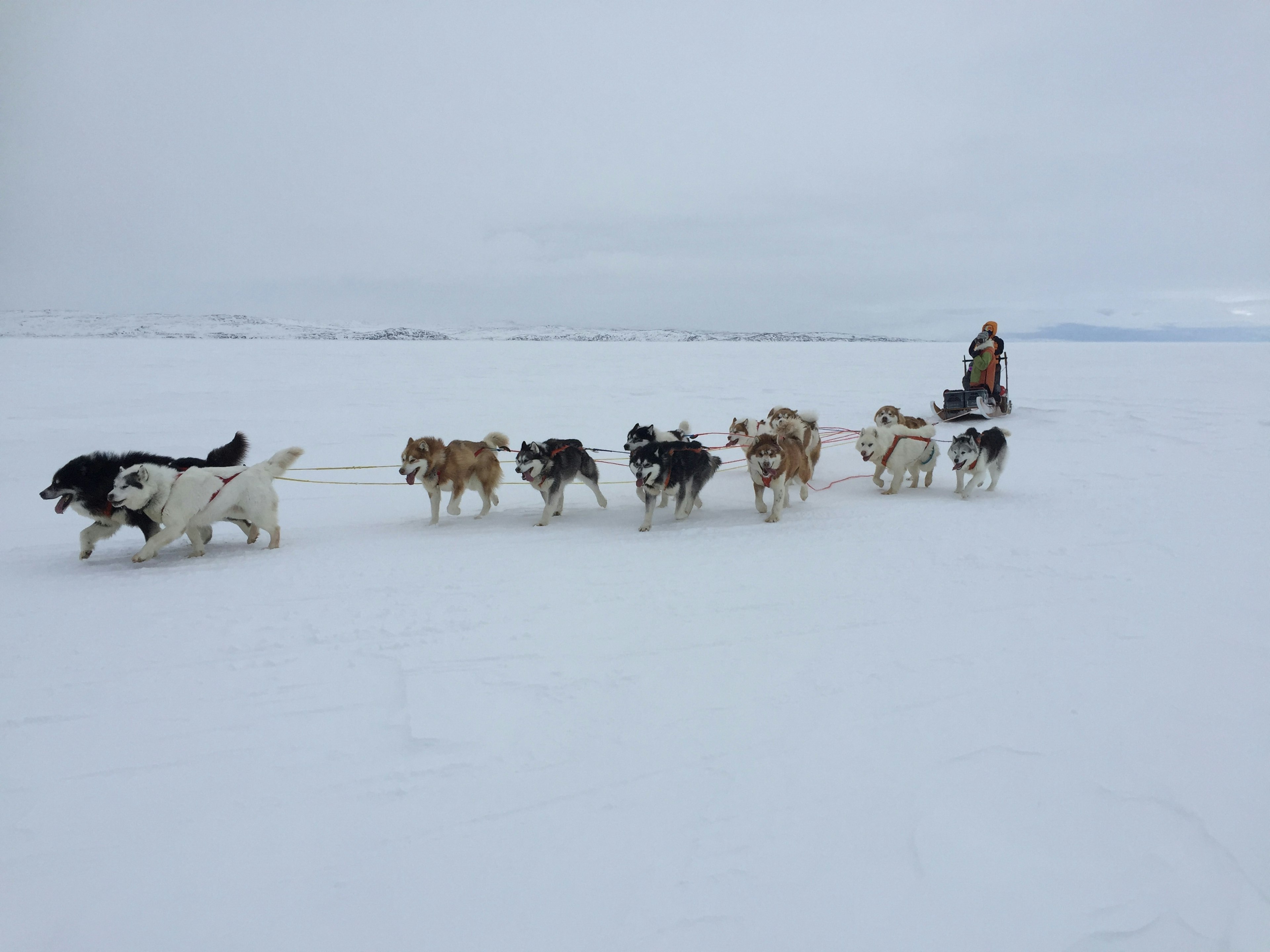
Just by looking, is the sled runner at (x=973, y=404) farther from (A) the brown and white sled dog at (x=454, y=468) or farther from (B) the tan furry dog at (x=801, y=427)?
(A) the brown and white sled dog at (x=454, y=468)

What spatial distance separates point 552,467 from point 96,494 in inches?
148

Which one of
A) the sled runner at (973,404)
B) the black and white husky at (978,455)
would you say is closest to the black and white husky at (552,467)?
the black and white husky at (978,455)

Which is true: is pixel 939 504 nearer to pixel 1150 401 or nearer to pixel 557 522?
pixel 557 522

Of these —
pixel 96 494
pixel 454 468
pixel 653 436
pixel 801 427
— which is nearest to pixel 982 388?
pixel 801 427

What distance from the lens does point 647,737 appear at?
3.01 m

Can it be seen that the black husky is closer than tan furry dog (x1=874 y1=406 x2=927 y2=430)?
Yes

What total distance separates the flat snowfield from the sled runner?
821 cm

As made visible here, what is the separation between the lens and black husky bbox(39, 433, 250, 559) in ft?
17.4

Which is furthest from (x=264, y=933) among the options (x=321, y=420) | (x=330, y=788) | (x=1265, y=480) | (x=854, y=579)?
(x=321, y=420)

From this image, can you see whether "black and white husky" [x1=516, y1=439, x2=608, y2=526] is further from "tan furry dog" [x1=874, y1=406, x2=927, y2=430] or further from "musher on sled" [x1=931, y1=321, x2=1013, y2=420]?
"musher on sled" [x1=931, y1=321, x2=1013, y2=420]

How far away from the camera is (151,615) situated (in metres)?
4.30

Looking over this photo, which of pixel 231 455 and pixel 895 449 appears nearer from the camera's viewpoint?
pixel 231 455

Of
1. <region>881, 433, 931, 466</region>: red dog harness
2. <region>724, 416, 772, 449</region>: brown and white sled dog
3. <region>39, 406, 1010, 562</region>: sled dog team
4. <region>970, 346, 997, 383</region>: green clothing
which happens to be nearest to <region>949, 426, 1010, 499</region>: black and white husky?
<region>39, 406, 1010, 562</region>: sled dog team

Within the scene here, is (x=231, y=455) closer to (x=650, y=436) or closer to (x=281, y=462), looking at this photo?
(x=281, y=462)
